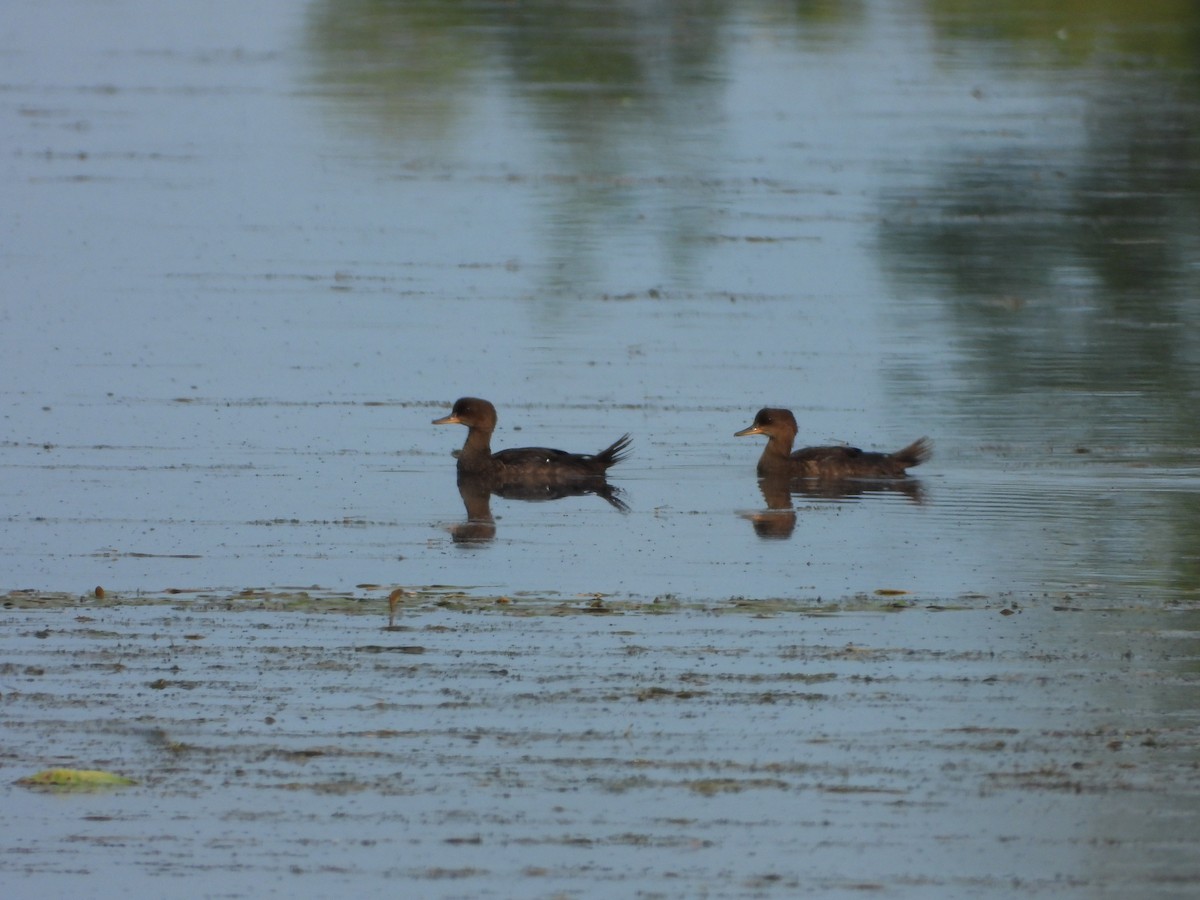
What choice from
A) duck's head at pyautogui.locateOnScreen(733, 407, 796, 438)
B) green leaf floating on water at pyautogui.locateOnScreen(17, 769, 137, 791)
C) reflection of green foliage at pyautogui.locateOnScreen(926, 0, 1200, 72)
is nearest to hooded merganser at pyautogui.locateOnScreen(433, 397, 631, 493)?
duck's head at pyautogui.locateOnScreen(733, 407, 796, 438)

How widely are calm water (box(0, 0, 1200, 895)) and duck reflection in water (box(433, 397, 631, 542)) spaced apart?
198 millimetres

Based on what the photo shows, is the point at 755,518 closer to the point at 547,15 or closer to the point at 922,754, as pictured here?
the point at 922,754

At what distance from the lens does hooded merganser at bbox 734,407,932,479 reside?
1387 centimetres

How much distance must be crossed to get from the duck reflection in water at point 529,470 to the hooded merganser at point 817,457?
0.83 meters

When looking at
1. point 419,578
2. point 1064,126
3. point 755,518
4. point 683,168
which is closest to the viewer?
point 419,578

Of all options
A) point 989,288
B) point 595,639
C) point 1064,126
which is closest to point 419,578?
point 595,639

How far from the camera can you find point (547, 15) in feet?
127

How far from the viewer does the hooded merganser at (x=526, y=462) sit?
13836 mm

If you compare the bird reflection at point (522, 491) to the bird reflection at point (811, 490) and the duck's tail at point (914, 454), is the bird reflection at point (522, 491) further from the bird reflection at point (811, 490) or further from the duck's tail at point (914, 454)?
the duck's tail at point (914, 454)

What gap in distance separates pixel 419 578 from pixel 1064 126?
19.1 metres

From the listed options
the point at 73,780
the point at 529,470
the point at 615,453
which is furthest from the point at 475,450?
the point at 73,780

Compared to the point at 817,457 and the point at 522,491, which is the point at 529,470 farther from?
the point at 817,457

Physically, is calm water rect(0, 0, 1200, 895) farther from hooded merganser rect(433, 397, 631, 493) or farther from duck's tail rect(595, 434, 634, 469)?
hooded merganser rect(433, 397, 631, 493)

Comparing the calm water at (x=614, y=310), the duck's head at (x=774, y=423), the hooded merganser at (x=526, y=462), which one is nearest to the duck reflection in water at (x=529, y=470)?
the hooded merganser at (x=526, y=462)
